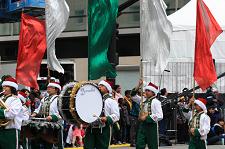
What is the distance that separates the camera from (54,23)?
1482 centimetres

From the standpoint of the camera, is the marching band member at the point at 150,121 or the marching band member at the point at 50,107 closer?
the marching band member at the point at 50,107

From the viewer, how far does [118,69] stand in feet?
101

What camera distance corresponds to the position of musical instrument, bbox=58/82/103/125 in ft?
43.2

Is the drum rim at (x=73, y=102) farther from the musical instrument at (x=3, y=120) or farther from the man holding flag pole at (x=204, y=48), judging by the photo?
the man holding flag pole at (x=204, y=48)

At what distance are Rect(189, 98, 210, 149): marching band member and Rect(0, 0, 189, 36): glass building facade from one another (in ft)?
60.3

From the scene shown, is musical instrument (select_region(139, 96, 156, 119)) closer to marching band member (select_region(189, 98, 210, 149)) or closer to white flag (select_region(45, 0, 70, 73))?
marching band member (select_region(189, 98, 210, 149))

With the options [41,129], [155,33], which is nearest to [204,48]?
[155,33]

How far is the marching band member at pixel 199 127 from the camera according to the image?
13.2 metres

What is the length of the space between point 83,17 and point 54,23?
18789 mm

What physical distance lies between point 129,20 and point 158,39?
17.9m

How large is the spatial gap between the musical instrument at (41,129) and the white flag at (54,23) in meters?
1.54

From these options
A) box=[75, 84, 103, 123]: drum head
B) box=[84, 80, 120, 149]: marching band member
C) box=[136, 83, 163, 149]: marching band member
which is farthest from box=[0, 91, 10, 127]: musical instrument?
box=[136, 83, 163, 149]: marching band member

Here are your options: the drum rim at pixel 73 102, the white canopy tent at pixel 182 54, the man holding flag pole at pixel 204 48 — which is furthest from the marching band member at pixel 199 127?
the white canopy tent at pixel 182 54

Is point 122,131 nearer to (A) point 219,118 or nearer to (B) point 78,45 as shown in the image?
(A) point 219,118
